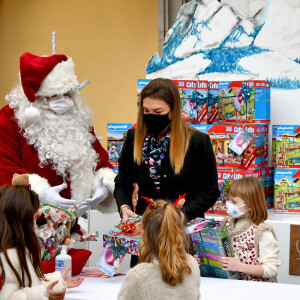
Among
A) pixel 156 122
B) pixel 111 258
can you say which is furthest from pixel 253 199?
pixel 111 258

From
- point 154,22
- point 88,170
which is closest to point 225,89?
point 88,170

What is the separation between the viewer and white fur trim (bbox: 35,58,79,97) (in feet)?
9.72

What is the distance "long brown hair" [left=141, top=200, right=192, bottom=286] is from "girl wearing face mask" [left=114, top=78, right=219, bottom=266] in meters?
0.54

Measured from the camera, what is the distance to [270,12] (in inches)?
152

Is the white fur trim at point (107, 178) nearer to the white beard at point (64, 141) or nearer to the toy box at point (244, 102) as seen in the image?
the white beard at point (64, 141)

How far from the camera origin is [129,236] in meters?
2.38

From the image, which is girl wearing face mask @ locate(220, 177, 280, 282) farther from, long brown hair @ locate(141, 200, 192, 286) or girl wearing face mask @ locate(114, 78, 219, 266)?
long brown hair @ locate(141, 200, 192, 286)

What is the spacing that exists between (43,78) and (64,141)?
0.36 metres

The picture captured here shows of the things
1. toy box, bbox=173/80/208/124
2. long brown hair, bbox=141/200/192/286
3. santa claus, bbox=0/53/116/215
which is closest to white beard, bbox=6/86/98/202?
santa claus, bbox=0/53/116/215

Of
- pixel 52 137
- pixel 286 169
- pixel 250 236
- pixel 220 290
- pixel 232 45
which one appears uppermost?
pixel 232 45

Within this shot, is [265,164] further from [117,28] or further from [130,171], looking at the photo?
[117,28]

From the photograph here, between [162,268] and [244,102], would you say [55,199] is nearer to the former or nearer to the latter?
[162,268]

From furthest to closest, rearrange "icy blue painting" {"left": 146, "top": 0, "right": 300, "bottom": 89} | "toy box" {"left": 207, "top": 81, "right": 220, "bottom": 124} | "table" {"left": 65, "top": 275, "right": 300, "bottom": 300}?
"icy blue painting" {"left": 146, "top": 0, "right": 300, "bottom": 89}
"toy box" {"left": 207, "top": 81, "right": 220, "bottom": 124}
"table" {"left": 65, "top": 275, "right": 300, "bottom": 300}

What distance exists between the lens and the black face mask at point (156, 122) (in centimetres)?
246
